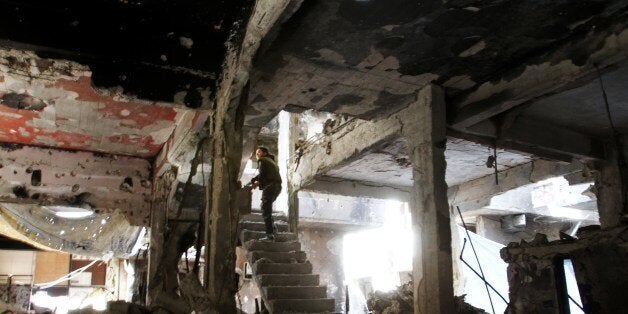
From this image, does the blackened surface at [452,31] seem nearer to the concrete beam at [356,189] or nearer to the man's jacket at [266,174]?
the man's jacket at [266,174]

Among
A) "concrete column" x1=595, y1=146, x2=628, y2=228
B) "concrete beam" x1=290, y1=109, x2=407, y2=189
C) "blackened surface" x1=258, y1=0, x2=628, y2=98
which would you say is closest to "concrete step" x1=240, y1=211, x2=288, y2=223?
"concrete beam" x1=290, y1=109, x2=407, y2=189

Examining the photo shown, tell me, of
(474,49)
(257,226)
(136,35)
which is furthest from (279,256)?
(474,49)

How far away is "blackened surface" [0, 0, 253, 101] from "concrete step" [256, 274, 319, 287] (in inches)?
165

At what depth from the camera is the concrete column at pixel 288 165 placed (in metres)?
10.0

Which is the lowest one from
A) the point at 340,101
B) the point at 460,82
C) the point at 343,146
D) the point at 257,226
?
the point at 257,226

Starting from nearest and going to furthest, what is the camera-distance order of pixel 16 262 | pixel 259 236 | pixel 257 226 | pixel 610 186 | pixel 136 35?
pixel 136 35, pixel 610 186, pixel 259 236, pixel 257 226, pixel 16 262

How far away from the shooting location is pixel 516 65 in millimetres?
5027

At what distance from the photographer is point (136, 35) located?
4438 mm

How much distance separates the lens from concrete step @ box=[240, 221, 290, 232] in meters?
9.46

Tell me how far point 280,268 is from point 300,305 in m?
0.92

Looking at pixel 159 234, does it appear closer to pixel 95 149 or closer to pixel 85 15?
pixel 95 149

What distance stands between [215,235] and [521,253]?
3706 mm

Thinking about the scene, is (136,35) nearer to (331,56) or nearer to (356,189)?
(331,56)

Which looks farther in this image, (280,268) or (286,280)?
(280,268)
